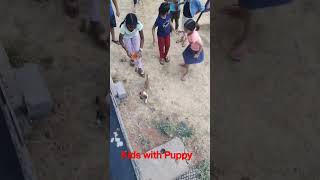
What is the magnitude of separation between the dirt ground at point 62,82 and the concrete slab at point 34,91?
10.1 inches

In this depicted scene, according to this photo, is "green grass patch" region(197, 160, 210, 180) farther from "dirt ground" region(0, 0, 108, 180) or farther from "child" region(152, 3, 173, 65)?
"child" region(152, 3, 173, 65)

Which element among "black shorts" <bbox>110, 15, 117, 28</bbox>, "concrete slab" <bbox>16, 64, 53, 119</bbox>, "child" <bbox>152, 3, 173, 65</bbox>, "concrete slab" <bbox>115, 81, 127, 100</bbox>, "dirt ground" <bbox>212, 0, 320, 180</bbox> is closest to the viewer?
"concrete slab" <bbox>16, 64, 53, 119</bbox>

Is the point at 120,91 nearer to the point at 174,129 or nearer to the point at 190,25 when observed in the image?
the point at 174,129

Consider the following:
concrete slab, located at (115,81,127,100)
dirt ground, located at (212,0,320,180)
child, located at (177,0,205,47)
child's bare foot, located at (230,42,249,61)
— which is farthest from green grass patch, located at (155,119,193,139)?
child, located at (177,0,205,47)

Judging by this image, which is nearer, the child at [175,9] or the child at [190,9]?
the child at [190,9]

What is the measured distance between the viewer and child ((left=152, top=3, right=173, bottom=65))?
7660 mm

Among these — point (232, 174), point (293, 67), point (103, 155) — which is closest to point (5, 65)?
point (103, 155)

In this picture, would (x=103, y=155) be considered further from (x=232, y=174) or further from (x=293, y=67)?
(x=293, y=67)

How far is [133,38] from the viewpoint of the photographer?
7.69 m

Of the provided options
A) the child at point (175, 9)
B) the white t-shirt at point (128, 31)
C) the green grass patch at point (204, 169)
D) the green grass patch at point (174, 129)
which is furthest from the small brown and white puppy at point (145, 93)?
the green grass patch at point (204, 169)

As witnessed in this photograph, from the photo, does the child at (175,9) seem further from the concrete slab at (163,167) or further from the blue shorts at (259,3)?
the concrete slab at (163,167)

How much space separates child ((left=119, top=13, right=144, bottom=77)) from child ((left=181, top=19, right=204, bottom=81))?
66cm

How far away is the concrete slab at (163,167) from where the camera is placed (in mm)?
7078

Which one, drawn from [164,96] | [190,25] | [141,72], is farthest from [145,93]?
[190,25]
